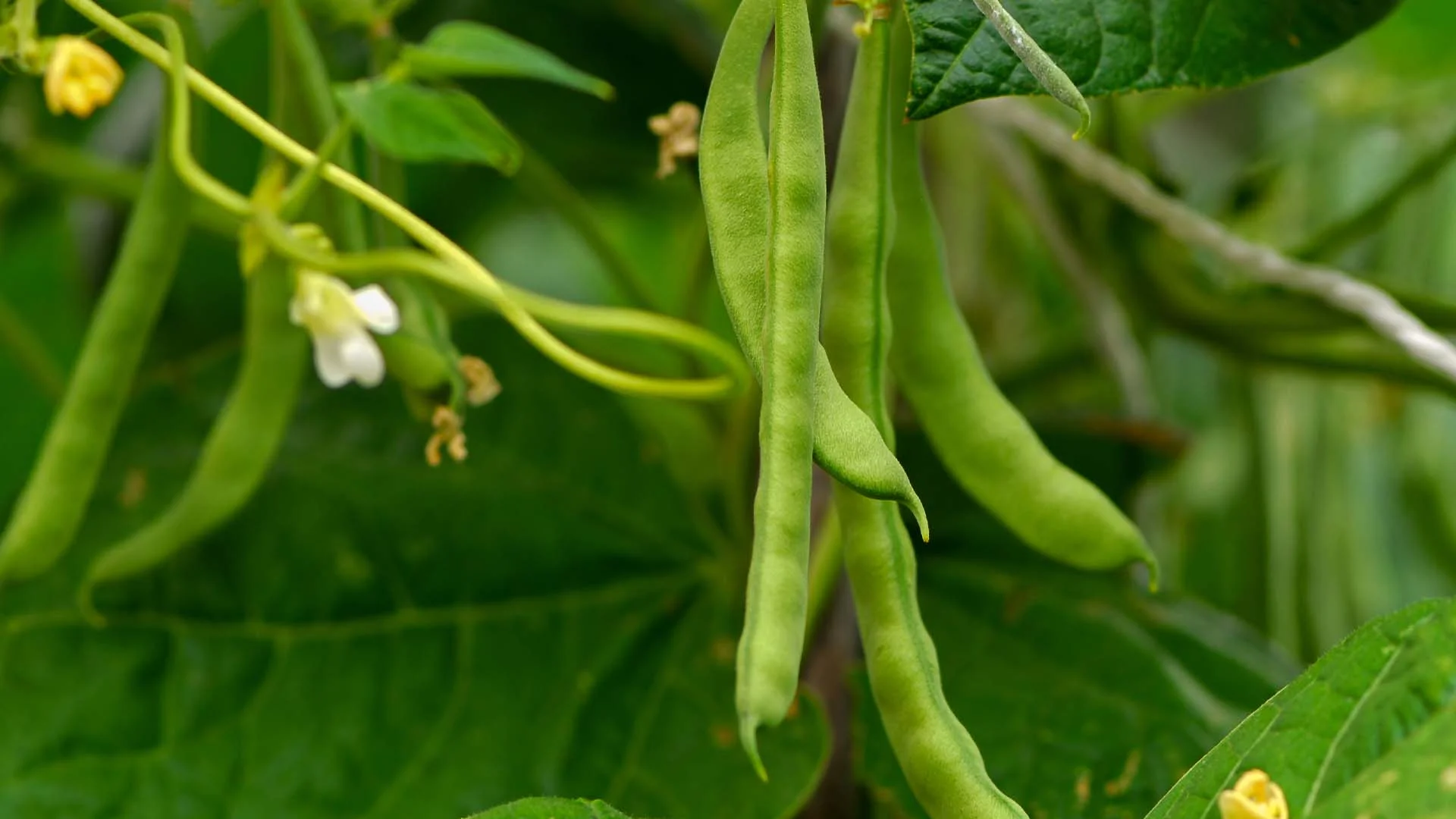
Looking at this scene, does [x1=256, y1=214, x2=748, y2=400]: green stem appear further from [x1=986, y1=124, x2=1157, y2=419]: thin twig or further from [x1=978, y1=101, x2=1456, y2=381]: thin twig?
[x1=986, y1=124, x2=1157, y2=419]: thin twig

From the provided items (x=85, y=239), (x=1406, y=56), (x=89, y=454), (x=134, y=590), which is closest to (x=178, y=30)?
(x=89, y=454)

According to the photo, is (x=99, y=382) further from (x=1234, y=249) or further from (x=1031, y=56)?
(x=1234, y=249)

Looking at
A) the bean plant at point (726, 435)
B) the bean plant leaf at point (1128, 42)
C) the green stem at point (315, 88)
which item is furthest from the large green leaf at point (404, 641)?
the bean plant leaf at point (1128, 42)

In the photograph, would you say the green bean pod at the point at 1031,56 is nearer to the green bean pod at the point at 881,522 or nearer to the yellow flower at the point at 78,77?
the green bean pod at the point at 881,522

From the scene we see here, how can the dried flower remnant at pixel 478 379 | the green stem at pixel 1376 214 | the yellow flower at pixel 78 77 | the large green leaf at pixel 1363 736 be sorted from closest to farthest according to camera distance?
the large green leaf at pixel 1363 736, the yellow flower at pixel 78 77, the dried flower remnant at pixel 478 379, the green stem at pixel 1376 214

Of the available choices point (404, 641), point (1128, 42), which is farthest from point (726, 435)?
point (1128, 42)

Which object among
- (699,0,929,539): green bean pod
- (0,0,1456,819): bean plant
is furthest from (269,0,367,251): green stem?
(699,0,929,539): green bean pod

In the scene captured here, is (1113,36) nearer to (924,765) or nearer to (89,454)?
(924,765)
